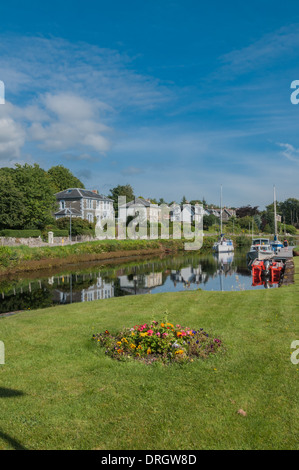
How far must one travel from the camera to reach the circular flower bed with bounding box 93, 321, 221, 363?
7.96 m

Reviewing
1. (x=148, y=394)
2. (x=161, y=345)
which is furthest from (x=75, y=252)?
(x=148, y=394)

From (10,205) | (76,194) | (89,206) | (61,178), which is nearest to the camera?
(10,205)

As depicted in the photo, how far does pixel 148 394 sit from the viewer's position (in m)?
6.43

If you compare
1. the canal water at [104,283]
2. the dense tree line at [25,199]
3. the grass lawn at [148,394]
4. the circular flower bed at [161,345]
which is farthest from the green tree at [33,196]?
the circular flower bed at [161,345]

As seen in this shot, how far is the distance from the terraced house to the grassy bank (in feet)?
64.5

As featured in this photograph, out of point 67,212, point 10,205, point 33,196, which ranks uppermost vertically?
point 33,196

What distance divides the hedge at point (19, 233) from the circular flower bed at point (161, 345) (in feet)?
146

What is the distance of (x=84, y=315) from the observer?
41.1 ft

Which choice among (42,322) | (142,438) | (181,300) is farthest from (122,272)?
(142,438)

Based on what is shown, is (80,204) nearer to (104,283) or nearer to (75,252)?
(75,252)

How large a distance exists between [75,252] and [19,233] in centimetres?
904
